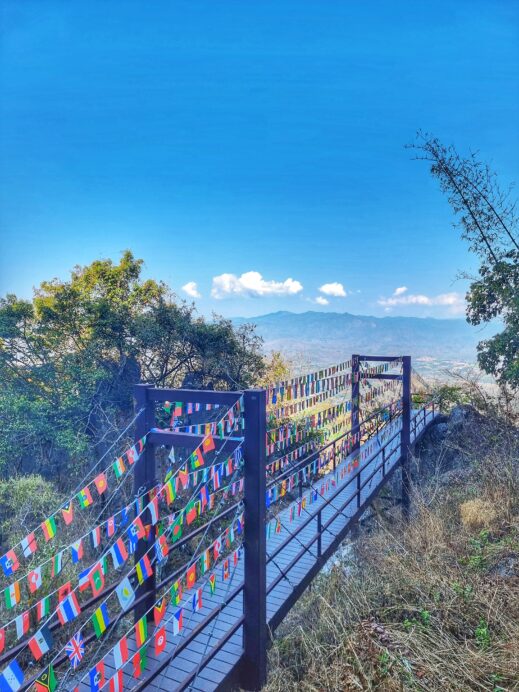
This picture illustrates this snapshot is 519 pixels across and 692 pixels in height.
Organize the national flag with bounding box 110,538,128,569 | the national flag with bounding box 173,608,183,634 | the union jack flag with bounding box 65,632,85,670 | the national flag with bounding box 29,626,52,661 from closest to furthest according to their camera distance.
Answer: the national flag with bounding box 29,626,52,661 < the union jack flag with bounding box 65,632,85,670 < the national flag with bounding box 110,538,128,569 < the national flag with bounding box 173,608,183,634

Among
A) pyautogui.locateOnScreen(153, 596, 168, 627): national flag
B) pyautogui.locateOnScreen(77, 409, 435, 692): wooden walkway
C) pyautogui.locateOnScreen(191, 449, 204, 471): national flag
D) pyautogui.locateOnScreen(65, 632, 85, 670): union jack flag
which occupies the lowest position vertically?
pyautogui.locateOnScreen(77, 409, 435, 692): wooden walkway

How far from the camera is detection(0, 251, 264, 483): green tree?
12055 millimetres

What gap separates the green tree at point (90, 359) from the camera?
1205 cm

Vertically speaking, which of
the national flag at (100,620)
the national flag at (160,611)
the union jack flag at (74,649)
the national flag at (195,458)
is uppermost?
the national flag at (195,458)

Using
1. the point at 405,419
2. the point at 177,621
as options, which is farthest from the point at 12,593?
the point at 405,419

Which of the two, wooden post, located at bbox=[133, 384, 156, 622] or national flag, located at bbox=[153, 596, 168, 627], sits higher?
wooden post, located at bbox=[133, 384, 156, 622]

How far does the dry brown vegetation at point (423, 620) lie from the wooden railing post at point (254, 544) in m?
0.24

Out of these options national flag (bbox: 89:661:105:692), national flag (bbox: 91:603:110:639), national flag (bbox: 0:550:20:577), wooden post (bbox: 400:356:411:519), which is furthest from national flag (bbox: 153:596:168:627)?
wooden post (bbox: 400:356:411:519)

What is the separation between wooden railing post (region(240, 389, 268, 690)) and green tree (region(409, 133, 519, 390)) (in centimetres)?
900

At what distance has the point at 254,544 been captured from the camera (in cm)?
347

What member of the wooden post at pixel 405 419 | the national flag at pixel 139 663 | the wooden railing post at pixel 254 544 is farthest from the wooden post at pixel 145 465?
the wooden post at pixel 405 419

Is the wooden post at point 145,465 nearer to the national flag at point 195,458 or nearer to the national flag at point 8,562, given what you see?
the national flag at point 195,458

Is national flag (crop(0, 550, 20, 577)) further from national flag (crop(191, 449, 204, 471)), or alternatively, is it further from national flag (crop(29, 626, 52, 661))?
national flag (crop(191, 449, 204, 471))

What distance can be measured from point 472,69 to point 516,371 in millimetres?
13494
